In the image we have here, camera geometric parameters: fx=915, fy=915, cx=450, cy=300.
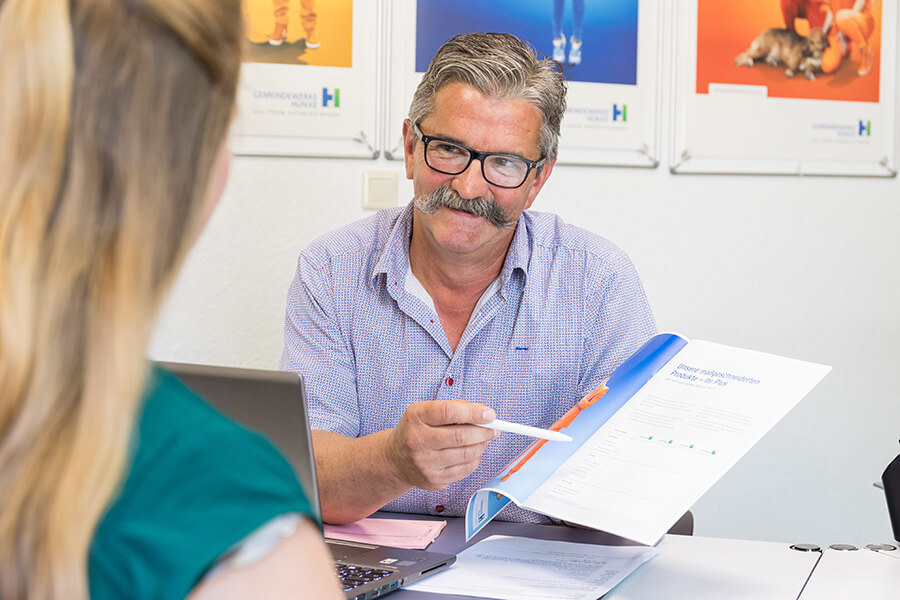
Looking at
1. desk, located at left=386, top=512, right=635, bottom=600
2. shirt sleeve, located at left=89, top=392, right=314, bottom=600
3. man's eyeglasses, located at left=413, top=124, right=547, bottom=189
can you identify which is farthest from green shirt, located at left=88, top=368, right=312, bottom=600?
man's eyeglasses, located at left=413, top=124, right=547, bottom=189

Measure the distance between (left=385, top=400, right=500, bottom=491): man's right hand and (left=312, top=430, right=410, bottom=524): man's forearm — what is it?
0.03 metres

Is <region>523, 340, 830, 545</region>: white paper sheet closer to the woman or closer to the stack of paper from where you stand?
the stack of paper

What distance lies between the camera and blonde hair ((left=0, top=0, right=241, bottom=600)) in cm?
44

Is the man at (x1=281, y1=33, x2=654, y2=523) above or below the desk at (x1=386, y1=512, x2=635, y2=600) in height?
above

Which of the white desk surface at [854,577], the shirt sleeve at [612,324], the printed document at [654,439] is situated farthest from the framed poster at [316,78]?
the white desk surface at [854,577]

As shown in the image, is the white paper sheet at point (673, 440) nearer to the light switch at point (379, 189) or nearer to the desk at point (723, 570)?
the desk at point (723, 570)

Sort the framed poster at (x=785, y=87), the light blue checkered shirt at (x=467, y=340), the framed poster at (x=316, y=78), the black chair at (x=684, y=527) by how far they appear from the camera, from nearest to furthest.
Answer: the black chair at (x=684, y=527) < the light blue checkered shirt at (x=467, y=340) < the framed poster at (x=316, y=78) < the framed poster at (x=785, y=87)

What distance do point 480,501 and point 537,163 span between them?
26.5 inches

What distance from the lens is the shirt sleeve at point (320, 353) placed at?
155cm

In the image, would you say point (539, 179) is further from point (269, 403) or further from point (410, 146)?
point (269, 403)

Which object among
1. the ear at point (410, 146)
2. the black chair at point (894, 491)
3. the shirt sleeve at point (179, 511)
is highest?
the ear at point (410, 146)

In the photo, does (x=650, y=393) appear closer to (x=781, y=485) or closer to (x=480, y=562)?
(x=480, y=562)

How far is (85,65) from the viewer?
17.9 inches

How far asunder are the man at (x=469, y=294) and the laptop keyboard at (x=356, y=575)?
16.5 inches
